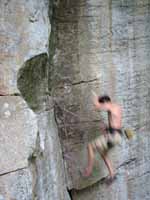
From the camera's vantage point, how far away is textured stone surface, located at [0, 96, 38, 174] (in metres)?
4.46

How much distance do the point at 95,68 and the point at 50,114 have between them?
2.93 ft

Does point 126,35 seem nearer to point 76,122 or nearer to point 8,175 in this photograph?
point 76,122

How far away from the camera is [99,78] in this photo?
19.3 feet

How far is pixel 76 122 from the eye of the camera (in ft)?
19.0


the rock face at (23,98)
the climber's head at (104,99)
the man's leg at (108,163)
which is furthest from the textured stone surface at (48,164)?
the climber's head at (104,99)

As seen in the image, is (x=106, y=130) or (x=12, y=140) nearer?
(x=12, y=140)

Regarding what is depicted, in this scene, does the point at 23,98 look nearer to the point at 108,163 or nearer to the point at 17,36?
the point at 17,36

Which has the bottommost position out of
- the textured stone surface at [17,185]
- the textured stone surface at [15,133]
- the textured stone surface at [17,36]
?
the textured stone surface at [17,185]

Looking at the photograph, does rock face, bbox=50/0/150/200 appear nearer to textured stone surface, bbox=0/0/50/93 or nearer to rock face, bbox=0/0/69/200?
rock face, bbox=0/0/69/200

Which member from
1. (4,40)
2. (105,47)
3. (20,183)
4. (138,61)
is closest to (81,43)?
(105,47)

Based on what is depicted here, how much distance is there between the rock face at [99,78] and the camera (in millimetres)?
5617

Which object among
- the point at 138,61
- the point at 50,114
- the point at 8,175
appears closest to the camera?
the point at 8,175

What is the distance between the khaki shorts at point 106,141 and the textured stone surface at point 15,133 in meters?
1.16

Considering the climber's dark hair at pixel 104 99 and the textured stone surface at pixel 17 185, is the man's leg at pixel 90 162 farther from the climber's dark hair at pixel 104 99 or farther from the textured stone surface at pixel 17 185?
the textured stone surface at pixel 17 185
